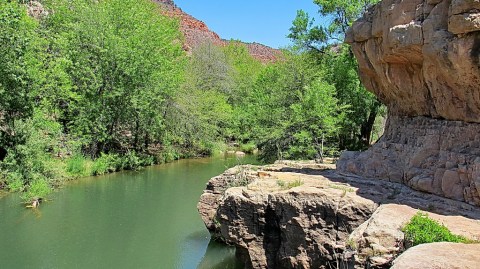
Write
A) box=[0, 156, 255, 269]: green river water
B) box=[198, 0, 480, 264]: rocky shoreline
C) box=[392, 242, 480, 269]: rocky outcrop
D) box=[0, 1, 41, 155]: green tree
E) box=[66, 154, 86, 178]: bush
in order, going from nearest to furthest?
box=[392, 242, 480, 269]: rocky outcrop, box=[198, 0, 480, 264]: rocky shoreline, box=[0, 156, 255, 269]: green river water, box=[0, 1, 41, 155]: green tree, box=[66, 154, 86, 178]: bush

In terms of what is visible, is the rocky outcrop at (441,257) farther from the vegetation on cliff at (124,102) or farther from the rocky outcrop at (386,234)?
the vegetation on cliff at (124,102)

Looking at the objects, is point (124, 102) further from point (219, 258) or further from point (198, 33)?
point (198, 33)

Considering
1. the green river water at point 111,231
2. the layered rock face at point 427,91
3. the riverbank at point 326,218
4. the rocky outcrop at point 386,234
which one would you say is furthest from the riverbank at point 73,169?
the rocky outcrop at point 386,234

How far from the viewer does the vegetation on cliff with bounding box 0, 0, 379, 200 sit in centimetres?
1947

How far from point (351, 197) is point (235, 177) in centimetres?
472

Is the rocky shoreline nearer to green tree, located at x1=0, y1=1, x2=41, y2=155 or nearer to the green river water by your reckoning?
the green river water

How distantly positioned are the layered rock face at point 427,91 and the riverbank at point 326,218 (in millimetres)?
542

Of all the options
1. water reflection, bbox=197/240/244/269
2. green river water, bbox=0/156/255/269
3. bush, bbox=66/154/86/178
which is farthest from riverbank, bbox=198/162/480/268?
bush, bbox=66/154/86/178

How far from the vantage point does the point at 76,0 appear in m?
→ 28.5

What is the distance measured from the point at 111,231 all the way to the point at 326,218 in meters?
8.46

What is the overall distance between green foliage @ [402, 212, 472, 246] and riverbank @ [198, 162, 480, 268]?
0.16 meters

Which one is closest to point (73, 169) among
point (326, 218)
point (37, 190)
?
point (37, 190)

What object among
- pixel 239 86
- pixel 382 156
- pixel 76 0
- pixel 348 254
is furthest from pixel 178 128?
pixel 348 254

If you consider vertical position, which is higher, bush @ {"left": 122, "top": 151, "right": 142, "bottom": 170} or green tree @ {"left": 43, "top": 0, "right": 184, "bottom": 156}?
green tree @ {"left": 43, "top": 0, "right": 184, "bottom": 156}
